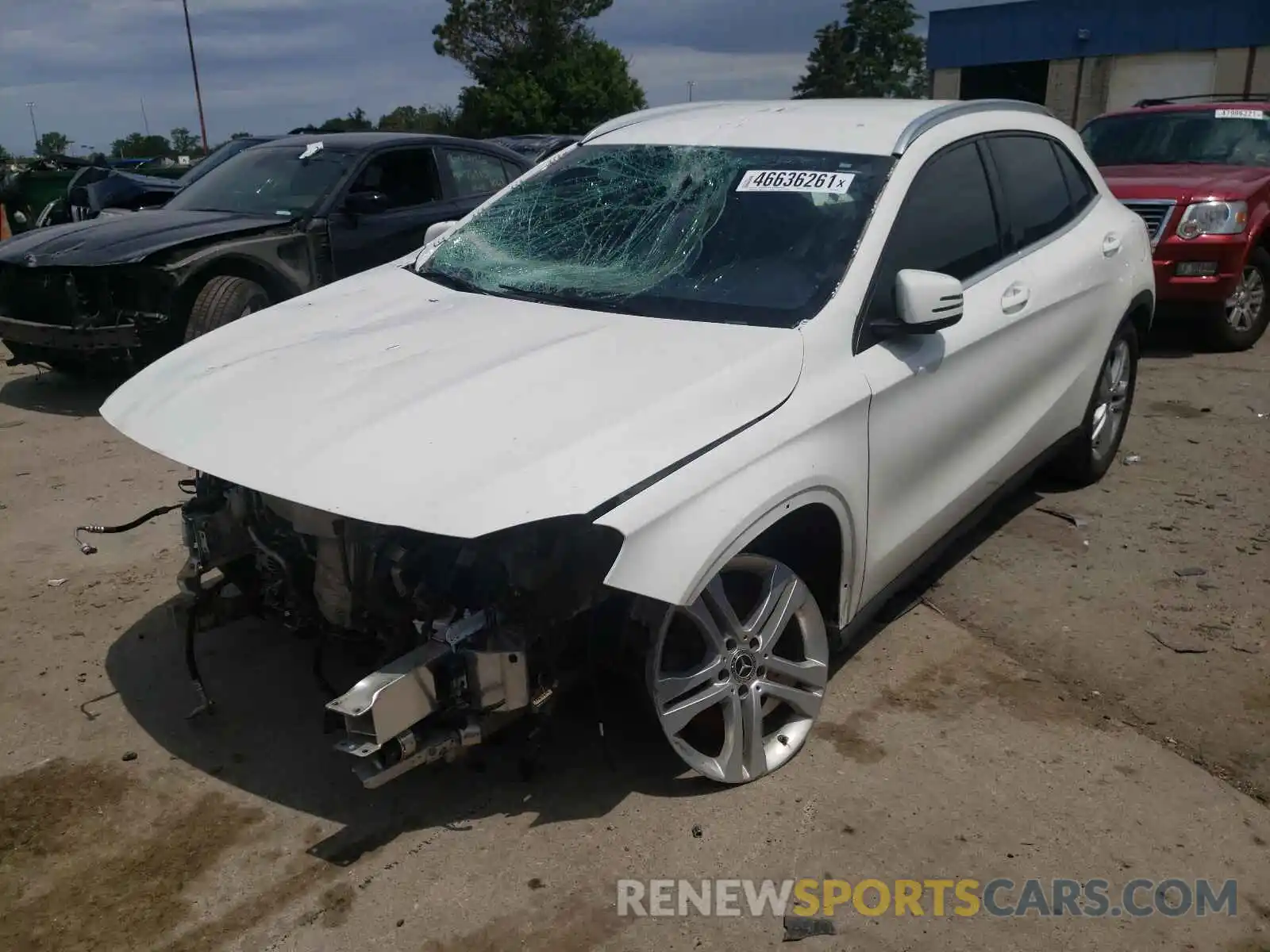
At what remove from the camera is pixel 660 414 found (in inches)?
112

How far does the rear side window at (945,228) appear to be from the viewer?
350 centimetres

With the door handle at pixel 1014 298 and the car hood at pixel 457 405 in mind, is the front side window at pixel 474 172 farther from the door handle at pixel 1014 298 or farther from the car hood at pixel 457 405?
the door handle at pixel 1014 298

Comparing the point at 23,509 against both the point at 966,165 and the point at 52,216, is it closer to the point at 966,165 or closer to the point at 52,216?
the point at 966,165

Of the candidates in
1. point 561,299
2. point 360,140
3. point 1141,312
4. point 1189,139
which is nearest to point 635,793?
point 561,299

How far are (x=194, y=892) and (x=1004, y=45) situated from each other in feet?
121

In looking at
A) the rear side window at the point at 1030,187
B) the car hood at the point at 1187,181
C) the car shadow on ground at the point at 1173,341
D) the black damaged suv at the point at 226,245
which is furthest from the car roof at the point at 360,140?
the car shadow on ground at the point at 1173,341

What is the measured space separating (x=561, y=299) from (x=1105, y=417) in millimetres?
3169

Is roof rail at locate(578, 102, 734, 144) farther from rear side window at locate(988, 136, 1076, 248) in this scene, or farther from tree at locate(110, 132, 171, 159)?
tree at locate(110, 132, 171, 159)

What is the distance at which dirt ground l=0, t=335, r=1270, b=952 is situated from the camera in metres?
2.71

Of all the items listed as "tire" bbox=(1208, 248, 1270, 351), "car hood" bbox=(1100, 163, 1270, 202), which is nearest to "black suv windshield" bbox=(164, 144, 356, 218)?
"car hood" bbox=(1100, 163, 1270, 202)

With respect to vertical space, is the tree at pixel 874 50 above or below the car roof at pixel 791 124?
above

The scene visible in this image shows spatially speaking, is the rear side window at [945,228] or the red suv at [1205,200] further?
the red suv at [1205,200]

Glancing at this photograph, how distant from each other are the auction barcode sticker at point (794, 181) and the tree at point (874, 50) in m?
77.4

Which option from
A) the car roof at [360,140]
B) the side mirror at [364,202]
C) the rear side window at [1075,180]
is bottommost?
the side mirror at [364,202]
